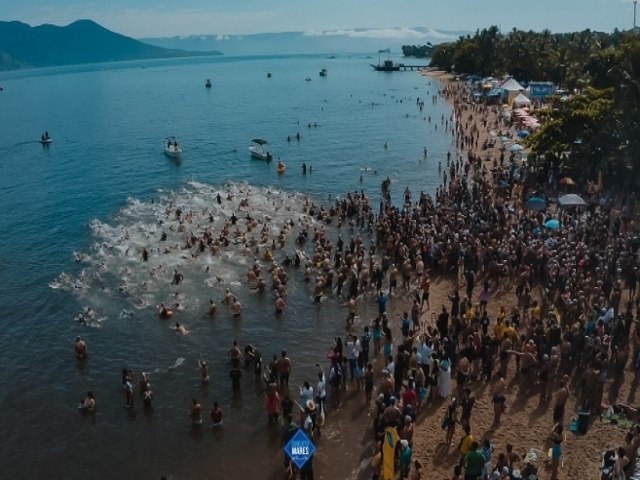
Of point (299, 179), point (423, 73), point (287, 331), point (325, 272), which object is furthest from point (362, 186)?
point (423, 73)

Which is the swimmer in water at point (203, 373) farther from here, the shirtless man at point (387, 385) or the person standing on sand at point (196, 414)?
the shirtless man at point (387, 385)

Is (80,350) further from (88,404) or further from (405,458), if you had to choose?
(405,458)

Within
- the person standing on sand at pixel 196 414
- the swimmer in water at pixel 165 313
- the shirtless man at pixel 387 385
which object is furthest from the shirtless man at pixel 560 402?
the swimmer in water at pixel 165 313

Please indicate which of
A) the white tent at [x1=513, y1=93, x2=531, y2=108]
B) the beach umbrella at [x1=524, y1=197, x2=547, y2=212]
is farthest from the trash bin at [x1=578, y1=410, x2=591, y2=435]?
the white tent at [x1=513, y1=93, x2=531, y2=108]

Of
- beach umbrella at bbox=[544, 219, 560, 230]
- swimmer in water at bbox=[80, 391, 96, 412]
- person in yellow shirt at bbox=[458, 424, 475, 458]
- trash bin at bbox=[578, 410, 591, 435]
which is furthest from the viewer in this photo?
beach umbrella at bbox=[544, 219, 560, 230]

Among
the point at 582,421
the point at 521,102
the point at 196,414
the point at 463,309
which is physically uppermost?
the point at 521,102

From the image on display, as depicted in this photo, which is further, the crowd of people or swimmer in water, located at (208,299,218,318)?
swimmer in water, located at (208,299,218,318)

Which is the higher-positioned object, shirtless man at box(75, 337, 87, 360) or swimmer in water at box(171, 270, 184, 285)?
swimmer in water at box(171, 270, 184, 285)

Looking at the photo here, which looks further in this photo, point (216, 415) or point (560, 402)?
point (216, 415)

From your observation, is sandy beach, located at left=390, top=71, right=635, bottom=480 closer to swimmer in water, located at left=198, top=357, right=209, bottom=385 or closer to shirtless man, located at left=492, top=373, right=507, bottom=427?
shirtless man, located at left=492, top=373, right=507, bottom=427

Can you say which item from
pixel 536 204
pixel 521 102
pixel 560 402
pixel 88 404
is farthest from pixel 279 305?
pixel 521 102
